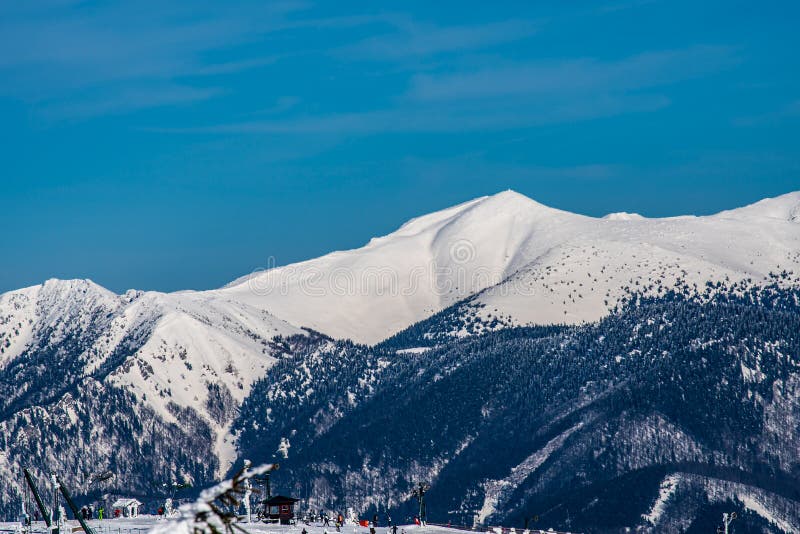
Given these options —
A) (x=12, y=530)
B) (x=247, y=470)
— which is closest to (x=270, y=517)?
(x=12, y=530)

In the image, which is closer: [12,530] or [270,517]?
[12,530]

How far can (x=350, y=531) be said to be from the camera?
15262cm

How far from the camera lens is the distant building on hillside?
538 feet

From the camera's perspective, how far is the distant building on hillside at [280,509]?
16400 centimetres

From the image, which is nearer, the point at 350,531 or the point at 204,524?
the point at 204,524

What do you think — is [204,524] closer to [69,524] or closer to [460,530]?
[460,530]

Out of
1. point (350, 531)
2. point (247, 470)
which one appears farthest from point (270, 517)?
point (247, 470)

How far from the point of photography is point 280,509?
16575cm

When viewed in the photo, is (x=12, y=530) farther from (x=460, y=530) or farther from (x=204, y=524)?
(x=204, y=524)

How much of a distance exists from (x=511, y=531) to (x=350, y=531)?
1942 centimetres

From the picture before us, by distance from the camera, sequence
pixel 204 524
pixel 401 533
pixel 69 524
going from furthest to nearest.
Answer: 1. pixel 69 524
2. pixel 401 533
3. pixel 204 524

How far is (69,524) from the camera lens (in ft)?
528

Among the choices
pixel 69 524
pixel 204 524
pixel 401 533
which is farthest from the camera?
pixel 69 524

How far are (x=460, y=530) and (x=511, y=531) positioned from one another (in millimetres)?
12956
